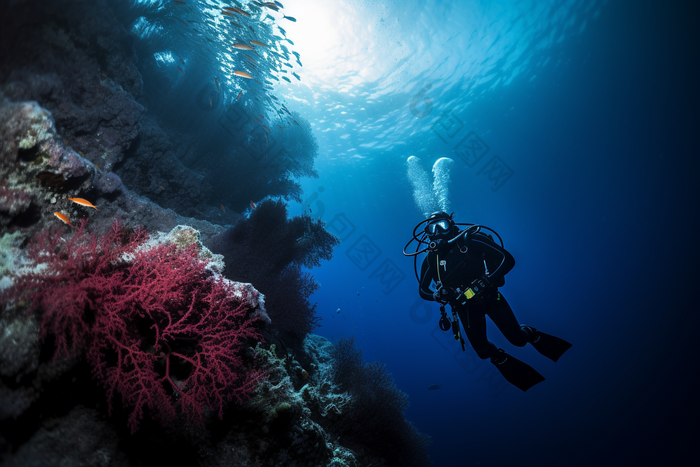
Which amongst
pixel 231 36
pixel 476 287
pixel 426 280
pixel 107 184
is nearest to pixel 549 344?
pixel 476 287

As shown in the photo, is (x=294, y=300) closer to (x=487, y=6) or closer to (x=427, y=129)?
(x=487, y=6)

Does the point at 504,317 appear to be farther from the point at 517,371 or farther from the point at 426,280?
the point at 426,280

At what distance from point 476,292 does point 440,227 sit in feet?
5.23

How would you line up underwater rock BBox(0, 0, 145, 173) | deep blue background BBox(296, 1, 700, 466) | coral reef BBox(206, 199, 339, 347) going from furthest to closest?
deep blue background BBox(296, 1, 700, 466) → coral reef BBox(206, 199, 339, 347) → underwater rock BBox(0, 0, 145, 173)

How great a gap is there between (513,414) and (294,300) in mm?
43372

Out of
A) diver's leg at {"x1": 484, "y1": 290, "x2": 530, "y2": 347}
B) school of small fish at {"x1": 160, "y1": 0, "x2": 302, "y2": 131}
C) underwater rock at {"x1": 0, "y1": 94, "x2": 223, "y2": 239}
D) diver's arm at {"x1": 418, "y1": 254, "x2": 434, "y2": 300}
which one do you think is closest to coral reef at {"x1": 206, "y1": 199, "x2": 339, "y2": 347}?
underwater rock at {"x1": 0, "y1": 94, "x2": 223, "y2": 239}

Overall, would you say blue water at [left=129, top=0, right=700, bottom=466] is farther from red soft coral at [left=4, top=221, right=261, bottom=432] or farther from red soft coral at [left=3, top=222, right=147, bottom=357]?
red soft coral at [left=3, top=222, right=147, bottom=357]

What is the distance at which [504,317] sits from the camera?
17.7 feet

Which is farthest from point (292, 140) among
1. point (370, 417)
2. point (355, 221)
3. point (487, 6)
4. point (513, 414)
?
point (355, 221)

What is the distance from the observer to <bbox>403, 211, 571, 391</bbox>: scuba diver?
505 centimetres

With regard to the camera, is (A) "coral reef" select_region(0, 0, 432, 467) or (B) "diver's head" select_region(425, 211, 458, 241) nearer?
(A) "coral reef" select_region(0, 0, 432, 467)

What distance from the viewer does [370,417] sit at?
Result: 190 inches

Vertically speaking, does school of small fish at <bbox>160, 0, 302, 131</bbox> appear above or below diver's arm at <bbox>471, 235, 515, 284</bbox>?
above

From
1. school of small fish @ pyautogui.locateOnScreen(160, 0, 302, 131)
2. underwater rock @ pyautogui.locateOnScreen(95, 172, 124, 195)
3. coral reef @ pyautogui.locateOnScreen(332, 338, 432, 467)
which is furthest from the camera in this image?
school of small fish @ pyautogui.locateOnScreen(160, 0, 302, 131)
